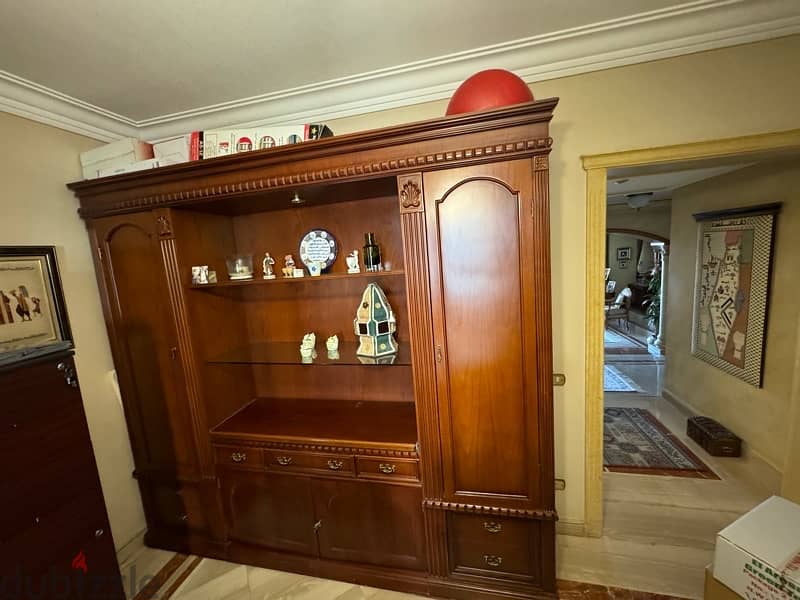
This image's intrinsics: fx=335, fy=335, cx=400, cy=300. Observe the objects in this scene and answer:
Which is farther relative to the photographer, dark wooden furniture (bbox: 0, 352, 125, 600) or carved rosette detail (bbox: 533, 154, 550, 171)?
carved rosette detail (bbox: 533, 154, 550, 171)

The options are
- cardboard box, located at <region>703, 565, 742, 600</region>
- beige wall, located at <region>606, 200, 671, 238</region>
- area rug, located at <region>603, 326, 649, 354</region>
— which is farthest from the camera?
area rug, located at <region>603, 326, 649, 354</region>

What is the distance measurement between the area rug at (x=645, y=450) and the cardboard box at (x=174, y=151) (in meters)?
3.37

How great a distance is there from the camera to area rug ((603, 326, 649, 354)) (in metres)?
5.73

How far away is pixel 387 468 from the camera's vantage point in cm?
156

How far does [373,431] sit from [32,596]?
4.13 ft

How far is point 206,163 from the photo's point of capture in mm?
1521

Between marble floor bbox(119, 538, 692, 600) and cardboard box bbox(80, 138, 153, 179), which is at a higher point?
cardboard box bbox(80, 138, 153, 179)

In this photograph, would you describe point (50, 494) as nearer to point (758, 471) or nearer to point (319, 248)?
point (319, 248)

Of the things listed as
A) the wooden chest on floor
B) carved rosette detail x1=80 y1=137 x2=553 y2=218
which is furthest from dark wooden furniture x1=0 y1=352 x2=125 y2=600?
the wooden chest on floor

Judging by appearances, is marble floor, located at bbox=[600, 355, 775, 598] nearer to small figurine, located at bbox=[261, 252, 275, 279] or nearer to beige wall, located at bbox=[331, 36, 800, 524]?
beige wall, located at bbox=[331, 36, 800, 524]

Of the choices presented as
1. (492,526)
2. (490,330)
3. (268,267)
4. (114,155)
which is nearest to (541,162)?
(490,330)

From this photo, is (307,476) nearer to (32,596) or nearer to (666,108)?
(32,596)

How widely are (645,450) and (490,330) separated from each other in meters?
2.39

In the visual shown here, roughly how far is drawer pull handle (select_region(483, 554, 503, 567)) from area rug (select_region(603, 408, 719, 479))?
4.85 feet
